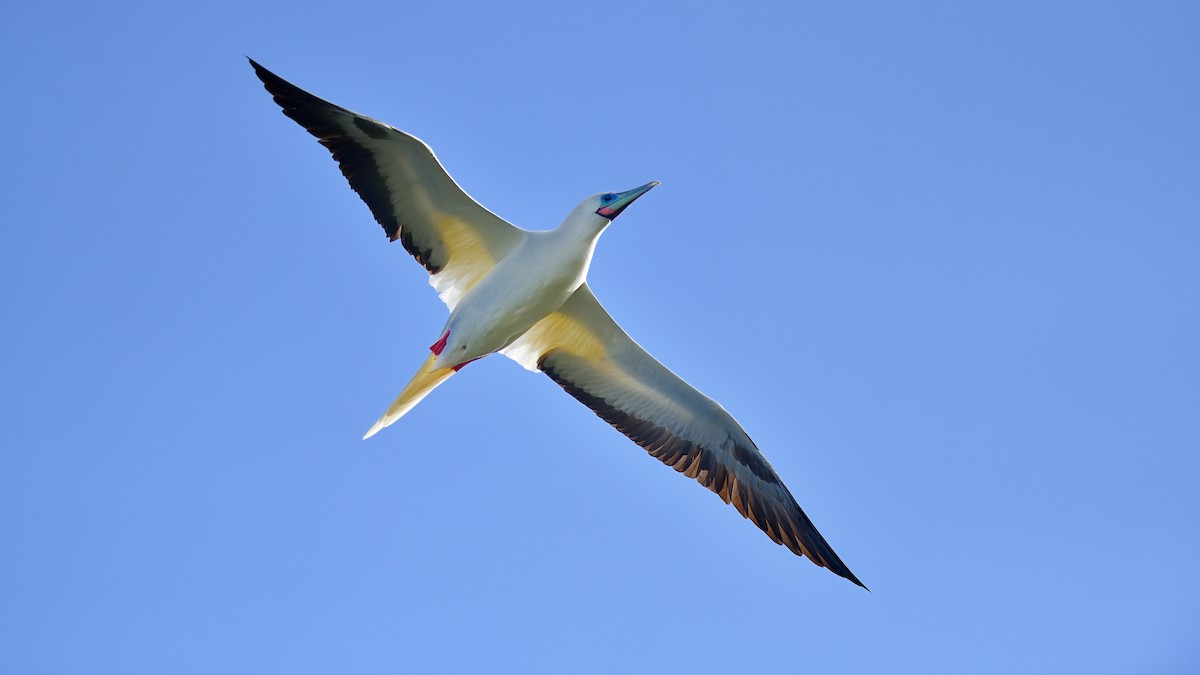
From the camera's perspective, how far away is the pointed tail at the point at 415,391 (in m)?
12.3

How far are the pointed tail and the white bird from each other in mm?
14

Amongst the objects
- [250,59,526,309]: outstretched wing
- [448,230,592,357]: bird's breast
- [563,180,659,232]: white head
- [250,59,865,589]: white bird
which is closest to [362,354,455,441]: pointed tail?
[250,59,865,589]: white bird

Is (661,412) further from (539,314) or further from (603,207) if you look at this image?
(603,207)

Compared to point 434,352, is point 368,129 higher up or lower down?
higher up

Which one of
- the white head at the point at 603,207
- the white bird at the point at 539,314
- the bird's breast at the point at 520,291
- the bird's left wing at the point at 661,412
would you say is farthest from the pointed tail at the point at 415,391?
the white head at the point at 603,207

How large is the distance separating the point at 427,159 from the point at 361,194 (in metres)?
0.77

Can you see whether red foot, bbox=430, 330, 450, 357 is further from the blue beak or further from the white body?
the blue beak

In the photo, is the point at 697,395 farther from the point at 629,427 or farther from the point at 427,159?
the point at 427,159

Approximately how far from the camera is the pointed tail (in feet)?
40.3

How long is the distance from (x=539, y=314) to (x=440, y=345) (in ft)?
3.46

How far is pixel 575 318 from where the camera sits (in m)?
13.0

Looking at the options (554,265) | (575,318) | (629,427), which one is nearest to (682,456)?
(629,427)

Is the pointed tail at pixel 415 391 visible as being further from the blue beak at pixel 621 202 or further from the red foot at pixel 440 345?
the blue beak at pixel 621 202

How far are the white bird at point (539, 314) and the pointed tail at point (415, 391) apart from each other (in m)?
0.01
